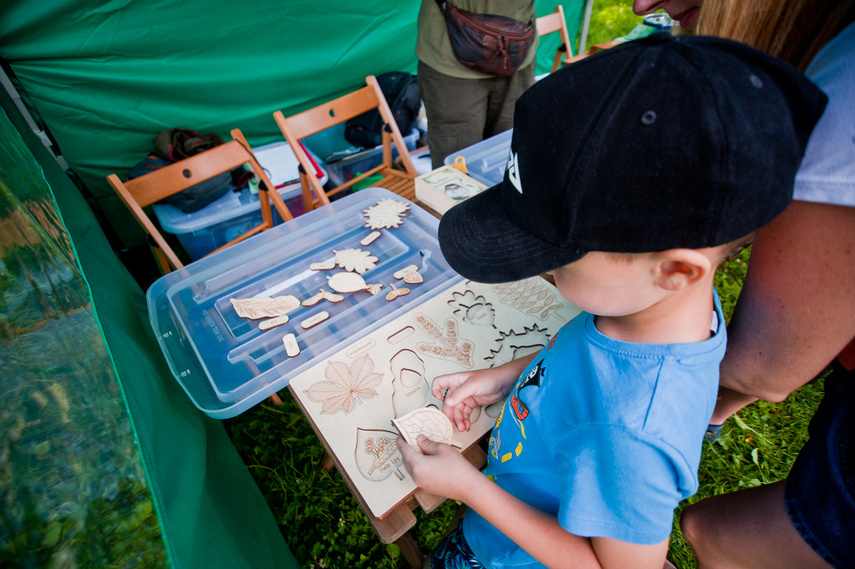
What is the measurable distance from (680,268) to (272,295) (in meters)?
1.26

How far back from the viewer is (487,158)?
2.08m

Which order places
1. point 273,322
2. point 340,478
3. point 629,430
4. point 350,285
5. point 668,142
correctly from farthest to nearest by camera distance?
1. point 340,478
2. point 350,285
3. point 273,322
4. point 629,430
5. point 668,142

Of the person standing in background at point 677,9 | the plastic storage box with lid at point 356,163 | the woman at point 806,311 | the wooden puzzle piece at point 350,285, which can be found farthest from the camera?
the plastic storage box with lid at point 356,163

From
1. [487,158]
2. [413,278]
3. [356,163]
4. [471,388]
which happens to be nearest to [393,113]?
[356,163]

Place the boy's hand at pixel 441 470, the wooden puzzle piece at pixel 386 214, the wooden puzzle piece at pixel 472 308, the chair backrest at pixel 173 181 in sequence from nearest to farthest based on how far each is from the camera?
1. the boy's hand at pixel 441 470
2. the wooden puzzle piece at pixel 472 308
3. the wooden puzzle piece at pixel 386 214
4. the chair backrest at pixel 173 181

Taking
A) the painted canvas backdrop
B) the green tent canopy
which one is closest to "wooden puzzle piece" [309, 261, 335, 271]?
the green tent canopy

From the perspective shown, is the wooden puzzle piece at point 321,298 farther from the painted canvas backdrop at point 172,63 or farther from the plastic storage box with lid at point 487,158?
the painted canvas backdrop at point 172,63

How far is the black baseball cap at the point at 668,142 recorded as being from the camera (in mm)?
475

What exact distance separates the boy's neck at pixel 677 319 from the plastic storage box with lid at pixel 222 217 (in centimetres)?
236

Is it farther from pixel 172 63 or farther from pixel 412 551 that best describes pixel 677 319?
pixel 172 63

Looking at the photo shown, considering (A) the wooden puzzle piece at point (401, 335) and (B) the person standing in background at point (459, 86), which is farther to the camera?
(B) the person standing in background at point (459, 86)

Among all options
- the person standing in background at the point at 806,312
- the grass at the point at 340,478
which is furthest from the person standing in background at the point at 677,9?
the grass at the point at 340,478

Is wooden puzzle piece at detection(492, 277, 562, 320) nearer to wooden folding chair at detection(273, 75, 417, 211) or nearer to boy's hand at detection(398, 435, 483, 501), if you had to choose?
boy's hand at detection(398, 435, 483, 501)

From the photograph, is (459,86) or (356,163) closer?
(459,86)
